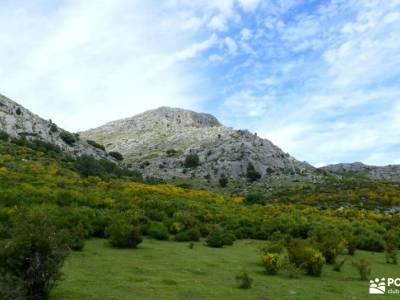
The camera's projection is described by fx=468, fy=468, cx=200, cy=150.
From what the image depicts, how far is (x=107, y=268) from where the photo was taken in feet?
62.7

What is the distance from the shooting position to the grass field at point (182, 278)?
15648 mm

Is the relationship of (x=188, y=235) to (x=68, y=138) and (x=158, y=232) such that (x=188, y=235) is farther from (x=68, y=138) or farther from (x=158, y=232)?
(x=68, y=138)

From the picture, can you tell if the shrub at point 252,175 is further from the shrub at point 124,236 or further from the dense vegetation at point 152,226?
the shrub at point 124,236

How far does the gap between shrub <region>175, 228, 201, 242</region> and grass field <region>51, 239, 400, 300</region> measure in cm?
356

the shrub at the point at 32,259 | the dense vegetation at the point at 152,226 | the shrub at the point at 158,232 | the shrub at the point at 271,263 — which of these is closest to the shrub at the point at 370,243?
the dense vegetation at the point at 152,226

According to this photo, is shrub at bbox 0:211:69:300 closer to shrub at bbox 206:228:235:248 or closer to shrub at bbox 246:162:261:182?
shrub at bbox 206:228:235:248

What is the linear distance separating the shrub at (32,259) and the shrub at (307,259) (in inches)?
456

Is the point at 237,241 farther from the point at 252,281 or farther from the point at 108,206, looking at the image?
the point at 252,281

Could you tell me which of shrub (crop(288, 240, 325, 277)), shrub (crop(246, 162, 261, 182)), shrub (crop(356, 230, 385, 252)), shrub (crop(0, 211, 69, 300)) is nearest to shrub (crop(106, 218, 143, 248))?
shrub (crop(288, 240, 325, 277))

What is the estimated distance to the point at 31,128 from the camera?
95.8 metres

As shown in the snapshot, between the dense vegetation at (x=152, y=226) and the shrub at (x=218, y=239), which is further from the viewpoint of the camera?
the shrub at (x=218, y=239)

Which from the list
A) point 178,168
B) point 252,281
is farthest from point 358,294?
point 178,168

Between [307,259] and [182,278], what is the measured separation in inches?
246

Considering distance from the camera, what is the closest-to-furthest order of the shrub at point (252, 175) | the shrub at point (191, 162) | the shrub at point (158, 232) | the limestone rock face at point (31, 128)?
the shrub at point (158, 232) < the limestone rock face at point (31, 128) < the shrub at point (252, 175) < the shrub at point (191, 162)
